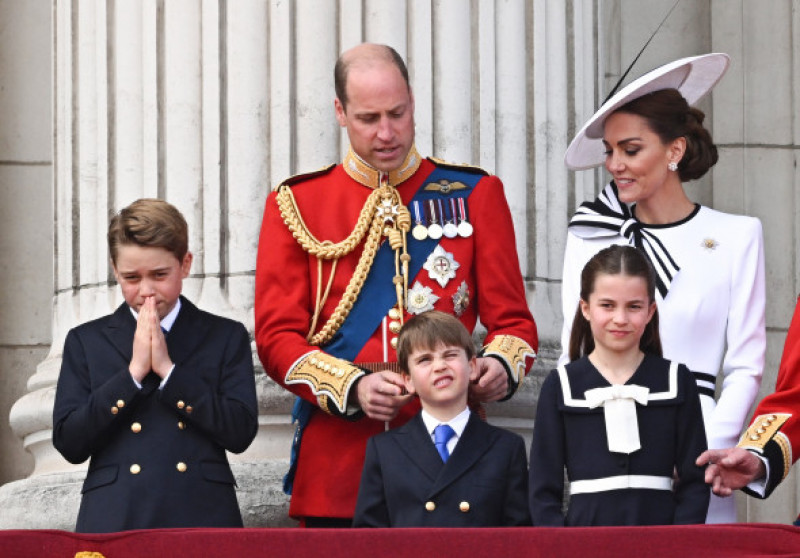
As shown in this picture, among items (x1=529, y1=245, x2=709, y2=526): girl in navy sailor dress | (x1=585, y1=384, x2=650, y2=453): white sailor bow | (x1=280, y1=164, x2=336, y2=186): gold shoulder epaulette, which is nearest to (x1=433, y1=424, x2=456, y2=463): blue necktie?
(x1=529, y1=245, x2=709, y2=526): girl in navy sailor dress

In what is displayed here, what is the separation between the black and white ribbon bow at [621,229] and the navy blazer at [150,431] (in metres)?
1.03

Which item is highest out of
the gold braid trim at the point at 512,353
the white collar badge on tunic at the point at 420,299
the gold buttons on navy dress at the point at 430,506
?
the white collar badge on tunic at the point at 420,299

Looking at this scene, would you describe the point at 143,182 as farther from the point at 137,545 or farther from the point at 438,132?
the point at 137,545

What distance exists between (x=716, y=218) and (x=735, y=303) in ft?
0.87

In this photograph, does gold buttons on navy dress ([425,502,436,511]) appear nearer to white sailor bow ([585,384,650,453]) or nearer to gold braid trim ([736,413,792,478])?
white sailor bow ([585,384,650,453])

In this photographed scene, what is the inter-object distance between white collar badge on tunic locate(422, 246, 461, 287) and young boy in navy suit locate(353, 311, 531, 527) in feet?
1.15

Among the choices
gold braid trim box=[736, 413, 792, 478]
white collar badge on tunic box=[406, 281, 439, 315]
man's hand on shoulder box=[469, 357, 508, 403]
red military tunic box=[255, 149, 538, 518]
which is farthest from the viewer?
white collar badge on tunic box=[406, 281, 439, 315]

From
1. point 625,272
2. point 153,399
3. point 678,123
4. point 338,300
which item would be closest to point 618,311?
point 625,272

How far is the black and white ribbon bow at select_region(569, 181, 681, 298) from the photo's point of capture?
559 centimetres

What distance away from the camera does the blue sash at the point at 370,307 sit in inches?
225

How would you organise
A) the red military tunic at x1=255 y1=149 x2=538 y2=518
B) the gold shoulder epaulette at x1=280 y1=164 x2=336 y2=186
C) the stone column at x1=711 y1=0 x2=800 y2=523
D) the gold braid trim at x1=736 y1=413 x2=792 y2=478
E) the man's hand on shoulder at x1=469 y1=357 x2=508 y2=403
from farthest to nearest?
the stone column at x1=711 y1=0 x2=800 y2=523
the gold shoulder epaulette at x1=280 y1=164 x2=336 y2=186
the red military tunic at x1=255 y1=149 x2=538 y2=518
the man's hand on shoulder at x1=469 y1=357 x2=508 y2=403
the gold braid trim at x1=736 y1=413 x2=792 y2=478

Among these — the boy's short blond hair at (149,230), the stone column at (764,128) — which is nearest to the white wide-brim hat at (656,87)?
the boy's short blond hair at (149,230)

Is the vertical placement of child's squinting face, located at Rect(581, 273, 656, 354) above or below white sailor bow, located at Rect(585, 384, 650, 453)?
above

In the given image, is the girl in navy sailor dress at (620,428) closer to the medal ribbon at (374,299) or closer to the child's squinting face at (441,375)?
the child's squinting face at (441,375)
